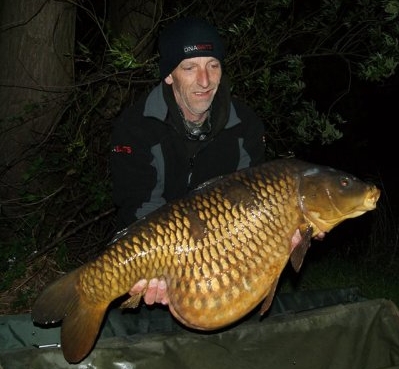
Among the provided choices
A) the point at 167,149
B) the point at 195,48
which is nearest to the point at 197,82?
the point at 195,48

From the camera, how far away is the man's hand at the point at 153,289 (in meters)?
1.69

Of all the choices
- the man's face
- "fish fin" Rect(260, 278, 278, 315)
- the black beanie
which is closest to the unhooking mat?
"fish fin" Rect(260, 278, 278, 315)

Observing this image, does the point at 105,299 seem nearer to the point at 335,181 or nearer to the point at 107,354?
the point at 107,354

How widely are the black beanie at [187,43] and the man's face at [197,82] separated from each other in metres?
0.03

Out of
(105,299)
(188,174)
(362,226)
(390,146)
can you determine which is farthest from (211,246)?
(390,146)

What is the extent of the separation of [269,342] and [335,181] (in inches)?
29.6

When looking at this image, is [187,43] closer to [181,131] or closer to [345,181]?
[181,131]

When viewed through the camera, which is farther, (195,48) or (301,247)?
(195,48)

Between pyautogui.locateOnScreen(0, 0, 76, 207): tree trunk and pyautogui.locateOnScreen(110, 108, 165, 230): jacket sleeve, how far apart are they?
2.58 ft

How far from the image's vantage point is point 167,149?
7.22ft

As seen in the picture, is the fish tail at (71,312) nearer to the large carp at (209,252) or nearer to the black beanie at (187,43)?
the large carp at (209,252)

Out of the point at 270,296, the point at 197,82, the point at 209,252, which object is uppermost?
the point at 197,82

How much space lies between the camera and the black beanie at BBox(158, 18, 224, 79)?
2.08m

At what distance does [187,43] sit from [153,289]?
89 cm
